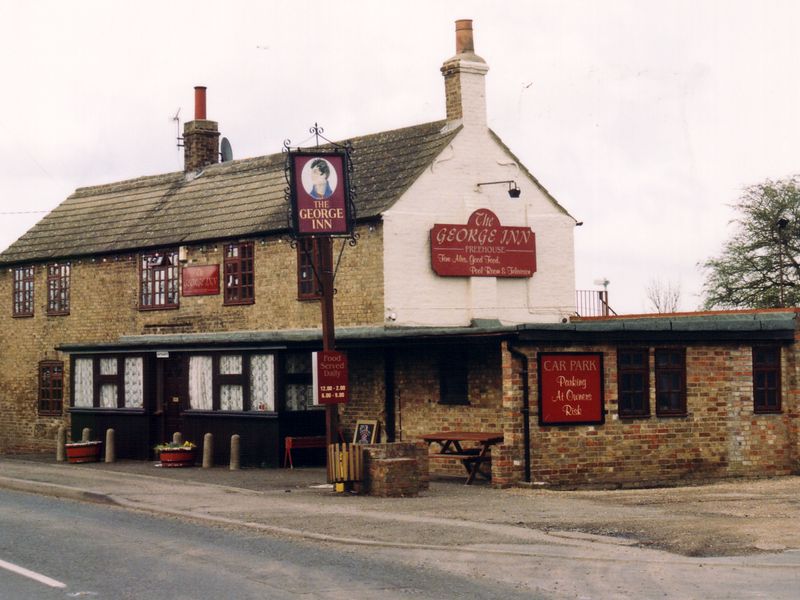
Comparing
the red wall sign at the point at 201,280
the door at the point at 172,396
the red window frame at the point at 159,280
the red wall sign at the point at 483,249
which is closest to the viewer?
the red wall sign at the point at 483,249

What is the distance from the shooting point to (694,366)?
2392cm

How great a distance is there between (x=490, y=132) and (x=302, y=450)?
9.72 m

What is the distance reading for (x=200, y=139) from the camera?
3838 centimetres

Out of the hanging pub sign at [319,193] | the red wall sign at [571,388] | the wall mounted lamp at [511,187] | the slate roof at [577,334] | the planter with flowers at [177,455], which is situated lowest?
the planter with flowers at [177,455]

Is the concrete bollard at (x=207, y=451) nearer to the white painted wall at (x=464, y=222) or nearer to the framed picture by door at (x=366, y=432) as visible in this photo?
the framed picture by door at (x=366, y=432)

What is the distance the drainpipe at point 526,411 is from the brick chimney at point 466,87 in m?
10.2

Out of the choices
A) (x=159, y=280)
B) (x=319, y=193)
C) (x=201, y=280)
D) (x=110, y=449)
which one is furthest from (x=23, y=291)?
(x=319, y=193)

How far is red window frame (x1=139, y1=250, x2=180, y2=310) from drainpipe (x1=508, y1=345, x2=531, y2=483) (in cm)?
1426

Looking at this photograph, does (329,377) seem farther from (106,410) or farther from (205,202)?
(205,202)

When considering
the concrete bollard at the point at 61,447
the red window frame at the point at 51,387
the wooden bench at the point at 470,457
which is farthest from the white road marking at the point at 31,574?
the red window frame at the point at 51,387

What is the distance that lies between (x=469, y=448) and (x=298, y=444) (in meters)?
4.33

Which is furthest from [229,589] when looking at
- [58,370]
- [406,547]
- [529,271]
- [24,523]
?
→ [58,370]

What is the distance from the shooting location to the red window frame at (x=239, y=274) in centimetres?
3166

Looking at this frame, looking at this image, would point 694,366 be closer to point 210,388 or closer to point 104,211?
point 210,388
